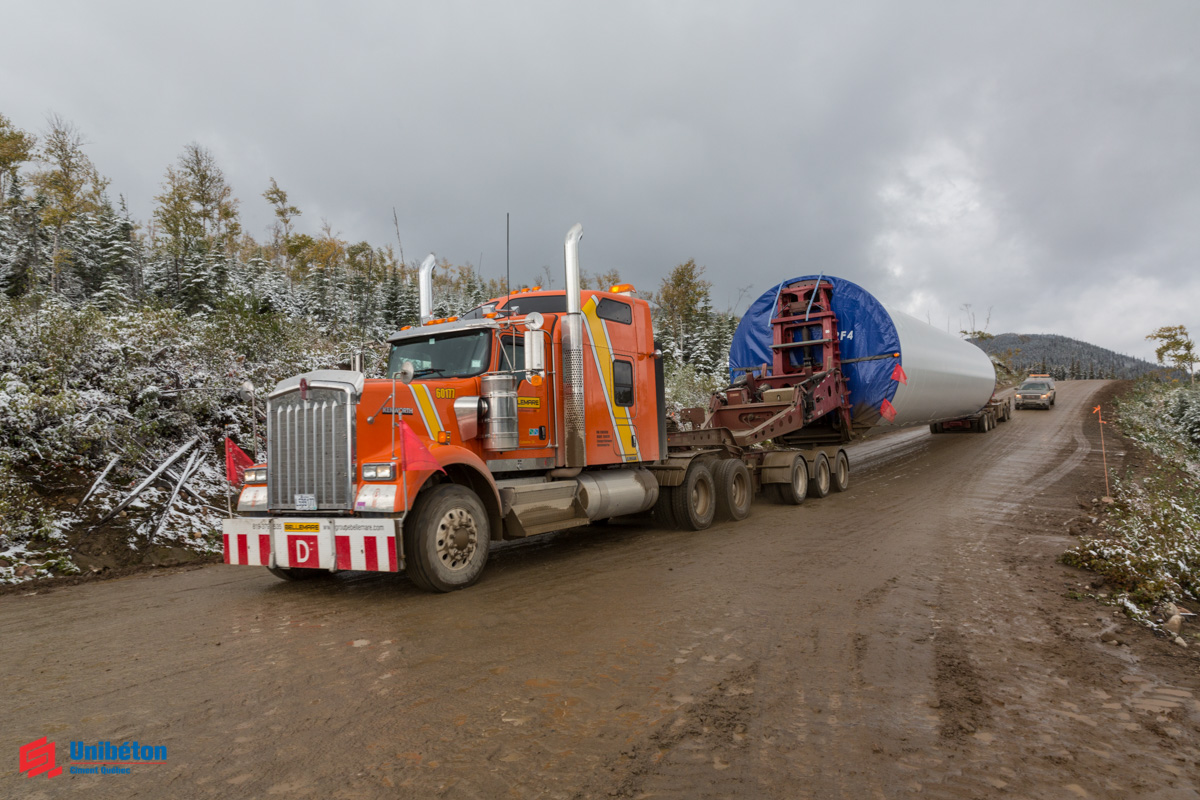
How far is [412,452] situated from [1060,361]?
6505 inches

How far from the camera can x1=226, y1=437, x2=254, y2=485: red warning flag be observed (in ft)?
22.1

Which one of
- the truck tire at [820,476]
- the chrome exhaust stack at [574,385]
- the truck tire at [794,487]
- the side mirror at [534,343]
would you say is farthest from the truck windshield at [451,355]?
the truck tire at [820,476]

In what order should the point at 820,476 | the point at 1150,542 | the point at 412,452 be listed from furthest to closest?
Answer: the point at 820,476, the point at 1150,542, the point at 412,452

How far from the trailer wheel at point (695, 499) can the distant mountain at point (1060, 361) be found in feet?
145

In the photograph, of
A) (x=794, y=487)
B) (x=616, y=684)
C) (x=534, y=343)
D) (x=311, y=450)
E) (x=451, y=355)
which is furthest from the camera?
(x=794, y=487)

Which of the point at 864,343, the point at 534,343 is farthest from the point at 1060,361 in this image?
the point at 534,343

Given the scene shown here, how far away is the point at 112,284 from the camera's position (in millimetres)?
30094

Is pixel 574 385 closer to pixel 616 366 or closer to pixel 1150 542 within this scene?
pixel 616 366

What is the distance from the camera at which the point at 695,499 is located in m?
9.84

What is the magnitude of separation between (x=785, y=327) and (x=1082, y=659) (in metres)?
10.2

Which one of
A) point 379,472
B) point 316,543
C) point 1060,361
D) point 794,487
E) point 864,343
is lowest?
point 794,487

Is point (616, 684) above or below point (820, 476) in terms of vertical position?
below

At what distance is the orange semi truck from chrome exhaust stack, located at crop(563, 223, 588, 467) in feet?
0.05

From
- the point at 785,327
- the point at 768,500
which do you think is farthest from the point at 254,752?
the point at 785,327
